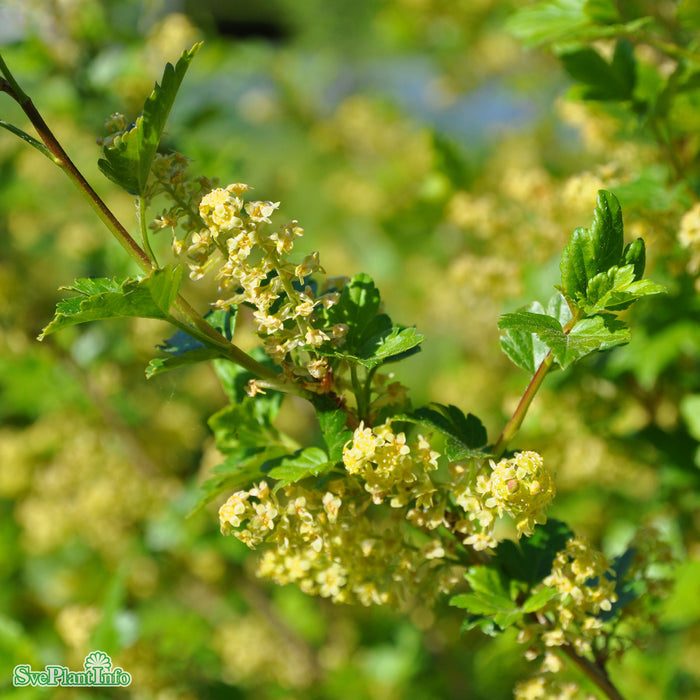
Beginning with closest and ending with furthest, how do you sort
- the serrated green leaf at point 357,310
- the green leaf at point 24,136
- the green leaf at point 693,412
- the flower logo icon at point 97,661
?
the green leaf at point 24,136 → the serrated green leaf at point 357,310 → the green leaf at point 693,412 → the flower logo icon at point 97,661

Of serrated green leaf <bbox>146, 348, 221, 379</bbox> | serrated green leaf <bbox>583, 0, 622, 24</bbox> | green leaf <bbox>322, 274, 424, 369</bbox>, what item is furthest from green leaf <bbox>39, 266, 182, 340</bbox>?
serrated green leaf <bbox>583, 0, 622, 24</bbox>

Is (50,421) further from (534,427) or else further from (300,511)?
(300,511)

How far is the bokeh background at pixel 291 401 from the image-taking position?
1.27 m

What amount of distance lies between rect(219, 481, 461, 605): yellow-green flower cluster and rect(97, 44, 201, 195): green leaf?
0.95ft

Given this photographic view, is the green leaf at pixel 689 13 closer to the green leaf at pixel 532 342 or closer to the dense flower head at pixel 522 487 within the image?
the green leaf at pixel 532 342

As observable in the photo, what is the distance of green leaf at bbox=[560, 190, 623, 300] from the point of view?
628 millimetres

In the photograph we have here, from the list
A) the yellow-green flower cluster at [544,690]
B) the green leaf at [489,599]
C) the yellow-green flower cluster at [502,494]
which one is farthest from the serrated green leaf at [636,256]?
the yellow-green flower cluster at [544,690]

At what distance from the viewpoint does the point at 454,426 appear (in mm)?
666

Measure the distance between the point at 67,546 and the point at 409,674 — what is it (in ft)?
3.43

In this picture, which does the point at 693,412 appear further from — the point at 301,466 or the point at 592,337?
the point at 301,466

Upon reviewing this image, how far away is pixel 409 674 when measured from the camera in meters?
1.80

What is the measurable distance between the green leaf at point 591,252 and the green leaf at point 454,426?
14 centimetres

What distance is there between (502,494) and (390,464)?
9 cm

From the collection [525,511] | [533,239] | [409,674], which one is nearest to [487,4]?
[533,239]
